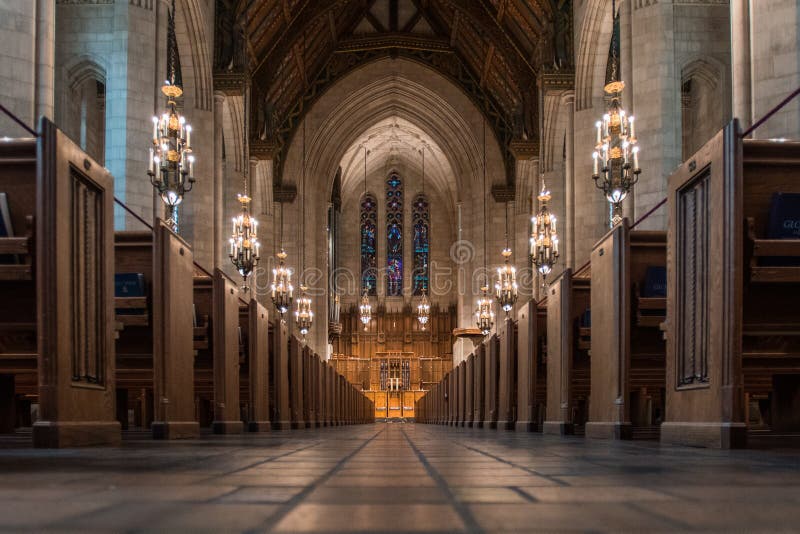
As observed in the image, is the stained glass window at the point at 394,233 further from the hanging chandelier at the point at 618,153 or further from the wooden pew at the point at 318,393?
the hanging chandelier at the point at 618,153

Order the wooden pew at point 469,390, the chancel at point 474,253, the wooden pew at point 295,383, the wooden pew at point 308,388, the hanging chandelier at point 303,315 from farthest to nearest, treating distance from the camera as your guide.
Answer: the hanging chandelier at point 303,315, the wooden pew at point 469,390, the wooden pew at point 308,388, the wooden pew at point 295,383, the chancel at point 474,253

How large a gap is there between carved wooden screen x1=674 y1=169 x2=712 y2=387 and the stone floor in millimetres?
1607

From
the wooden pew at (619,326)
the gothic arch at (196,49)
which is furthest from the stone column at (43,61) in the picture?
the gothic arch at (196,49)

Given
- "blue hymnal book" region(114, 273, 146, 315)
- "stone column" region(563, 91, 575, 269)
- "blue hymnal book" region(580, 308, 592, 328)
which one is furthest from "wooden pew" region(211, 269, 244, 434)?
"stone column" region(563, 91, 575, 269)

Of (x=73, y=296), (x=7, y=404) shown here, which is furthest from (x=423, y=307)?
(x=73, y=296)

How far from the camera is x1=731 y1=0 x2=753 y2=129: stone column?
30.9 ft

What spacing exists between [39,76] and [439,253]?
31722 mm

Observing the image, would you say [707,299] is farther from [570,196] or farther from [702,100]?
[702,100]

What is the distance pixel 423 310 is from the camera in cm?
3759

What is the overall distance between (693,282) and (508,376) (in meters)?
5.66

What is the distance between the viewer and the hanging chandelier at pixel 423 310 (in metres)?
37.6

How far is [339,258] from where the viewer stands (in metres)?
41.1

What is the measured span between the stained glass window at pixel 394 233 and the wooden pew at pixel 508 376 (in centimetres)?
3068

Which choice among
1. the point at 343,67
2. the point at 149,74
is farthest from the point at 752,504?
the point at 343,67
